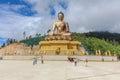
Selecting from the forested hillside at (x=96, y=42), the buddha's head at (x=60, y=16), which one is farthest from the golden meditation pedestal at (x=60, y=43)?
the forested hillside at (x=96, y=42)

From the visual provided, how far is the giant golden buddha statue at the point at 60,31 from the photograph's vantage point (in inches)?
1416

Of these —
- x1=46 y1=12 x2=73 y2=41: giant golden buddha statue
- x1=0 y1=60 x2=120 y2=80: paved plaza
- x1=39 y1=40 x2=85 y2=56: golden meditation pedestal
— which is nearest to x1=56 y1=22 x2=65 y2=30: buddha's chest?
x1=46 y1=12 x2=73 y2=41: giant golden buddha statue

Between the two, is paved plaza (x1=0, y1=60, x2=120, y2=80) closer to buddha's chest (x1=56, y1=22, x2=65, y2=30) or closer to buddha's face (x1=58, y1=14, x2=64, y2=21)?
buddha's chest (x1=56, y1=22, x2=65, y2=30)

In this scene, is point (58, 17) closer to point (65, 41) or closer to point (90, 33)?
point (65, 41)

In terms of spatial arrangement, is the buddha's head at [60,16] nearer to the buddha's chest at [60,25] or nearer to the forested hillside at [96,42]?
the buddha's chest at [60,25]

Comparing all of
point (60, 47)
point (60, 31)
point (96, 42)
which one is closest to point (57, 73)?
point (60, 47)

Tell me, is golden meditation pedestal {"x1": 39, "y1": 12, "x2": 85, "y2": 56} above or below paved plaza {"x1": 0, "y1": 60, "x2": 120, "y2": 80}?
above

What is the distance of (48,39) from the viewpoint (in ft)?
119

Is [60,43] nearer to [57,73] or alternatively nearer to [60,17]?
[60,17]

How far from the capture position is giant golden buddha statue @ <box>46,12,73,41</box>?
3597cm

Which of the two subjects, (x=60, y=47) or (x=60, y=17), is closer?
(x=60, y=47)

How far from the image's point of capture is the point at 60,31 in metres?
37.2

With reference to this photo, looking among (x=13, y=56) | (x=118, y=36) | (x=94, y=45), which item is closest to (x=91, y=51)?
(x=94, y=45)

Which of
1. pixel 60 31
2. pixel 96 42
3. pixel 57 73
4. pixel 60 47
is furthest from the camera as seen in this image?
pixel 96 42
